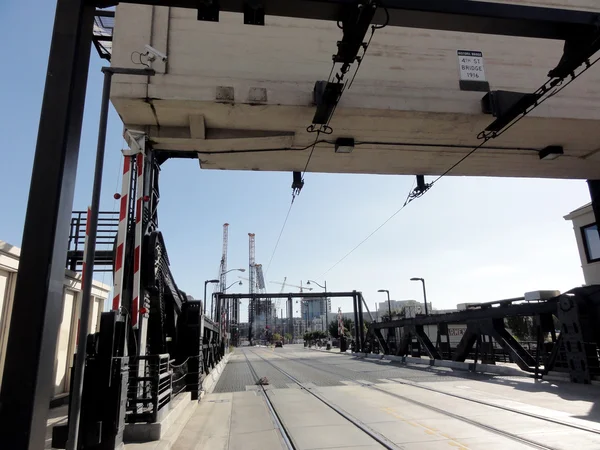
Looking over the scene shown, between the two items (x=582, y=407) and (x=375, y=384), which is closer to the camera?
(x=582, y=407)

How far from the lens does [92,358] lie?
4.59 metres

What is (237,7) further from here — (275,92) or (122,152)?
(122,152)

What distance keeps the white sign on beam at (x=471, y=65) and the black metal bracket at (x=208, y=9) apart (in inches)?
179

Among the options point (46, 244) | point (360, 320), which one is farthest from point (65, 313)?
point (360, 320)

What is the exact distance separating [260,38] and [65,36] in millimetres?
3676

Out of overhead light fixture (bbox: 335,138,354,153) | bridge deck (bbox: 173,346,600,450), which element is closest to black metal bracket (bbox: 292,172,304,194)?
overhead light fixture (bbox: 335,138,354,153)

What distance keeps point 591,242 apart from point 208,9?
2063 centimetres

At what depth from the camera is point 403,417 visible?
792 centimetres

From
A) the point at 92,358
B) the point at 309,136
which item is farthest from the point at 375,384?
the point at 92,358

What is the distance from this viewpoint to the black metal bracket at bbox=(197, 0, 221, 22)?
125 inches

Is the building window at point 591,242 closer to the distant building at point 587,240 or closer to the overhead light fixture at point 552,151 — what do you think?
the distant building at point 587,240

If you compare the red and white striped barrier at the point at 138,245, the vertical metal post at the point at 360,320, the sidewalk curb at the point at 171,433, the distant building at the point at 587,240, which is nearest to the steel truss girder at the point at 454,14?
the red and white striped barrier at the point at 138,245

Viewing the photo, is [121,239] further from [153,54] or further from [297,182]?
[297,182]

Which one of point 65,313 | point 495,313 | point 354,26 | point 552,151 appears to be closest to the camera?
point 354,26
